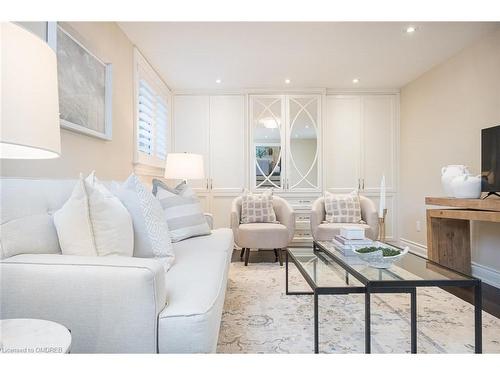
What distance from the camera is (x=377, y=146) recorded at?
14.4 ft

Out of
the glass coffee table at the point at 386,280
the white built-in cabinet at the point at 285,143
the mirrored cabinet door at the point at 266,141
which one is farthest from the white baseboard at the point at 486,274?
the mirrored cabinet door at the point at 266,141

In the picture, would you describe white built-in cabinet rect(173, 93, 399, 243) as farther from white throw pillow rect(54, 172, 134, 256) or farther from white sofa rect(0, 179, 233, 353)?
white sofa rect(0, 179, 233, 353)

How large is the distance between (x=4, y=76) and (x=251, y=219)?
10.0 ft

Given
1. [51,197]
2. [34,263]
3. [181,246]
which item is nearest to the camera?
[34,263]

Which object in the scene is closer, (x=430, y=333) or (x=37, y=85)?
(x=37, y=85)

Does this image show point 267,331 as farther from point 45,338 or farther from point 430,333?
point 45,338

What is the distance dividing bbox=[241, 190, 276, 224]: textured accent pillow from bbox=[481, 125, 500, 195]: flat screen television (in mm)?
2052

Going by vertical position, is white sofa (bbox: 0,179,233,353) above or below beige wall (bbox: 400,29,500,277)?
below

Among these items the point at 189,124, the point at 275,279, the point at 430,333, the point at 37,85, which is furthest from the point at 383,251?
the point at 189,124

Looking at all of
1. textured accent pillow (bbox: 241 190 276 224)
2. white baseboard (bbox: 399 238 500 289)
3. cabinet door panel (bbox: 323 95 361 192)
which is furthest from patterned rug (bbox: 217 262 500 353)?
cabinet door panel (bbox: 323 95 361 192)

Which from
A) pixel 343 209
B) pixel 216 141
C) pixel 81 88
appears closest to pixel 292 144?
pixel 216 141

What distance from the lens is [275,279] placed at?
275cm

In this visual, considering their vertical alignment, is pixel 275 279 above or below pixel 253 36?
below

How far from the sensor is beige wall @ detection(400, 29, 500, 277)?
2.78 meters
